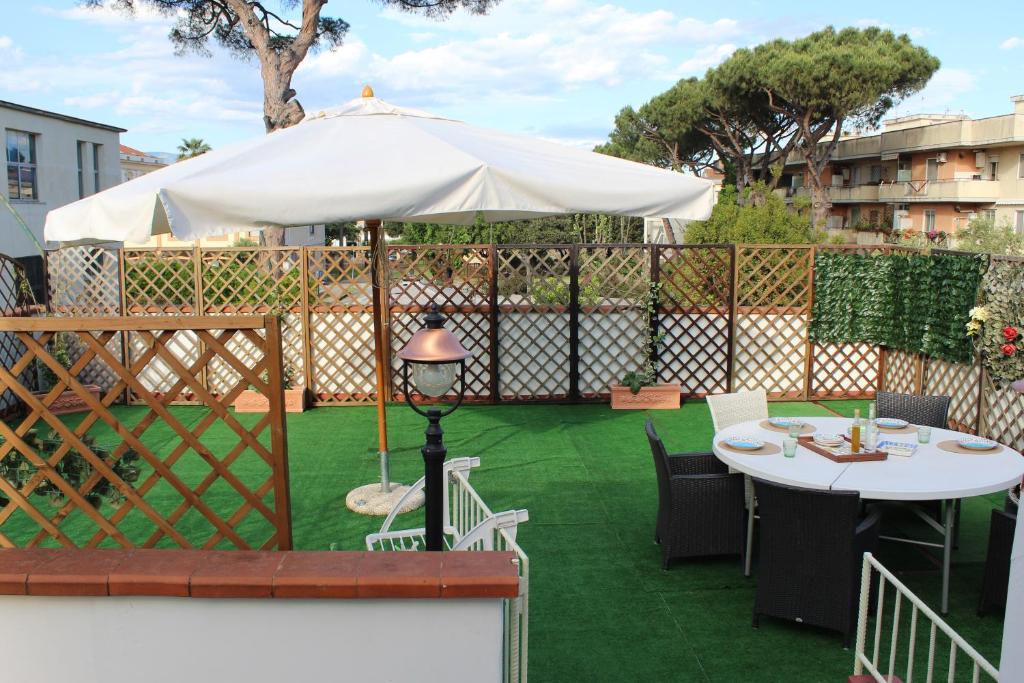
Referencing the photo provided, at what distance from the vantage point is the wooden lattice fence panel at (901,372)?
7393mm

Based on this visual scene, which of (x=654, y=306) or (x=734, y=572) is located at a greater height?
(x=654, y=306)

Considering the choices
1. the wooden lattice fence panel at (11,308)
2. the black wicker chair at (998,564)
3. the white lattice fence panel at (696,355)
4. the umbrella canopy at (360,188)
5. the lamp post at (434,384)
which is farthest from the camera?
the white lattice fence panel at (696,355)

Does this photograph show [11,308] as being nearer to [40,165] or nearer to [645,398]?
[645,398]

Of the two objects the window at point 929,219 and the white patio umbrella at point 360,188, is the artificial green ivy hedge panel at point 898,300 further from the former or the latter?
the window at point 929,219

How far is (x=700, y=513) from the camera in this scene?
423cm

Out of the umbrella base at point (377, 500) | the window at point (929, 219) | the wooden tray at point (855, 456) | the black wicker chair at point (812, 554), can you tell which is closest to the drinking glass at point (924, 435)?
the wooden tray at point (855, 456)

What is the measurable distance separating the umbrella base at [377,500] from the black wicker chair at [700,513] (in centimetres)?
158

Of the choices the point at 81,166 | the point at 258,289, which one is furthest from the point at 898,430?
the point at 81,166

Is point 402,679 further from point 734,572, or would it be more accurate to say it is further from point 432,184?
point 734,572

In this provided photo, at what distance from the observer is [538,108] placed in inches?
582

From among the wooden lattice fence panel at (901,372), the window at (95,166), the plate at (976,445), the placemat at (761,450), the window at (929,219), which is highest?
the window at (95,166)

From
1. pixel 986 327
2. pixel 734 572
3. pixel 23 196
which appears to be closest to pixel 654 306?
pixel 986 327

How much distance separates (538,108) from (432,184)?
11809 mm

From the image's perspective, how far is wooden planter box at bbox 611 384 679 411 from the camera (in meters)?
7.93
